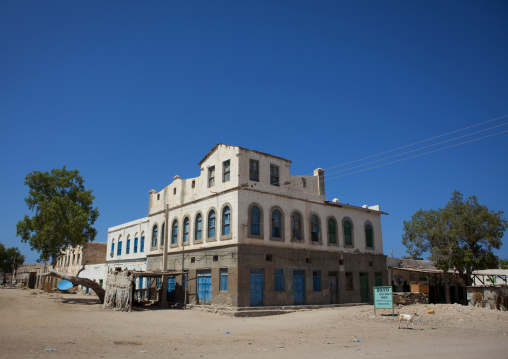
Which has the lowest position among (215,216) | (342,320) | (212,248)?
(342,320)

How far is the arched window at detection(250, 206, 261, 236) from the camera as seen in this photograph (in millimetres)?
25675

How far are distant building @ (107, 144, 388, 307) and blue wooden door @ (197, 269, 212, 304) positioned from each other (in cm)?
6

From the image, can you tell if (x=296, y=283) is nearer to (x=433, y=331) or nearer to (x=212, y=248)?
(x=212, y=248)

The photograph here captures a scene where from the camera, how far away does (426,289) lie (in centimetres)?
3350

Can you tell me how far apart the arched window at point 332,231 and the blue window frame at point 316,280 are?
3009 millimetres

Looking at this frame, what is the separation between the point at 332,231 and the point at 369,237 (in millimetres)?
4820

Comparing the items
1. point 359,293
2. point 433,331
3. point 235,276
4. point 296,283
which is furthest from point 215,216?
point 433,331

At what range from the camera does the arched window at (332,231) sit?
30.2 m

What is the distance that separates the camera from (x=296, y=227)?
92.0 ft

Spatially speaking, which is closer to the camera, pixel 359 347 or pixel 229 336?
pixel 359 347

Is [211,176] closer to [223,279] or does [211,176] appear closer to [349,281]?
[223,279]

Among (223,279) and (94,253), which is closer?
(223,279)

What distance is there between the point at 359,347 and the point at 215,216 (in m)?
16.0

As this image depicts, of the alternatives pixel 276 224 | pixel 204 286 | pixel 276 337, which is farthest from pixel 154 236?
pixel 276 337
